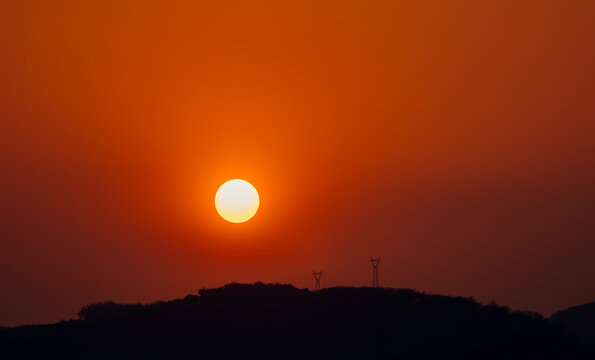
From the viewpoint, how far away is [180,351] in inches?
2272

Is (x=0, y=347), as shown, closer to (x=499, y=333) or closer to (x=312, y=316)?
(x=312, y=316)

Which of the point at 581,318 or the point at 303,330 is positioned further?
the point at 581,318

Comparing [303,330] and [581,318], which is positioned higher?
[581,318]

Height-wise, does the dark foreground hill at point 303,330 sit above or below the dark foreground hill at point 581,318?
below

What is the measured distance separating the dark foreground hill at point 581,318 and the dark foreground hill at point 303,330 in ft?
167

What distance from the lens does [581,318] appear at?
381 ft

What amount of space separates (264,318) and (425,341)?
38.8 ft

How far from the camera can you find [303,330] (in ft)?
197

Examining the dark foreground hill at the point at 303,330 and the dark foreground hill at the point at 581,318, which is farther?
the dark foreground hill at the point at 581,318

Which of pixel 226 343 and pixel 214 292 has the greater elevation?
pixel 214 292

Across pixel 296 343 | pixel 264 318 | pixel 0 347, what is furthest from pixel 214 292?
pixel 0 347

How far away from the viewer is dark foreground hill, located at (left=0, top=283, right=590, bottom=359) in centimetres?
5662

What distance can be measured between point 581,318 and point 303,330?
222ft

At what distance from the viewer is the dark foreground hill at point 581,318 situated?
361ft
